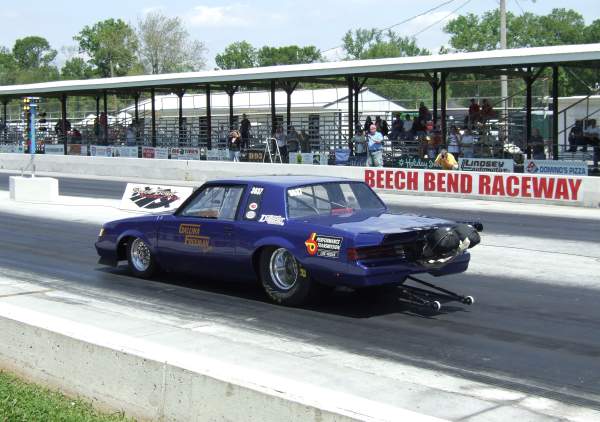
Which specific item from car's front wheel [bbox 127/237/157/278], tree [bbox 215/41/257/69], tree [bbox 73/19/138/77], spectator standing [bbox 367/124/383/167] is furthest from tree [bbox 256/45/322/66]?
car's front wheel [bbox 127/237/157/278]

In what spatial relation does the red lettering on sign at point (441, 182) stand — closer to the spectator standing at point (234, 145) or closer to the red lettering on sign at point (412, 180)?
the red lettering on sign at point (412, 180)

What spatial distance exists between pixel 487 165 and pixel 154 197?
11.2 m

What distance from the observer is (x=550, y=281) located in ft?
35.7

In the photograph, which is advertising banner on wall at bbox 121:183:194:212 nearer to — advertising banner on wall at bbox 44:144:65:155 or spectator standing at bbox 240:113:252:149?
spectator standing at bbox 240:113:252:149

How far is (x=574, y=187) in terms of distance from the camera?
21.8m

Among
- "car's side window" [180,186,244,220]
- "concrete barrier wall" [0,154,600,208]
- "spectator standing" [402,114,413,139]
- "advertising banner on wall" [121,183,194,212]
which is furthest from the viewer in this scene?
"spectator standing" [402,114,413,139]

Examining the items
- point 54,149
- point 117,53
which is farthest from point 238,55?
point 54,149

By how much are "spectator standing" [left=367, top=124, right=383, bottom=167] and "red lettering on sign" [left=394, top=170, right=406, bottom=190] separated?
2.28 meters

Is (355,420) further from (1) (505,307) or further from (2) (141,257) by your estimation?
(2) (141,257)

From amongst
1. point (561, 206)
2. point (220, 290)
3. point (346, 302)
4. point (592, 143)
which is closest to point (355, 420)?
point (346, 302)

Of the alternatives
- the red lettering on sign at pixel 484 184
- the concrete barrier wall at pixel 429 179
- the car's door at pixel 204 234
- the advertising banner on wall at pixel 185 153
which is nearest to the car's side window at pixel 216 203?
the car's door at pixel 204 234

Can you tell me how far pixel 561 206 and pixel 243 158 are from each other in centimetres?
1584

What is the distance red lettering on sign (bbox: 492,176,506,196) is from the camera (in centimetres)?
2333

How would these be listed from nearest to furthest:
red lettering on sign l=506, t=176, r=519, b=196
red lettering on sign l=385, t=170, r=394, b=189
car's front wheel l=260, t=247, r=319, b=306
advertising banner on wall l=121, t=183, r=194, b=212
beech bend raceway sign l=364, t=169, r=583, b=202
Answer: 1. car's front wheel l=260, t=247, r=319, b=306
2. advertising banner on wall l=121, t=183, r=194, b=212
3. beech bend raceway sign l=364, t=169, r=583, b=202
4. red lettering on sign l=506, t=176, r=519, b=196
5. red lettering on sign l=385, t=170, r=394, b=189
